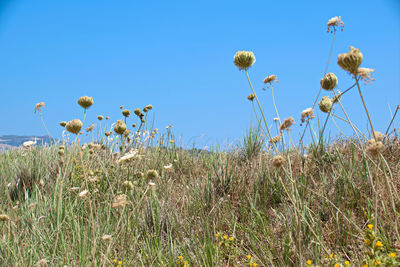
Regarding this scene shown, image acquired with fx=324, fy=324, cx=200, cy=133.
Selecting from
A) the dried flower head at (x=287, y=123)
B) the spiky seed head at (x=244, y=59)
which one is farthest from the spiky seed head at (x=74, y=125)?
the dried flower head at (x=287, y=123)

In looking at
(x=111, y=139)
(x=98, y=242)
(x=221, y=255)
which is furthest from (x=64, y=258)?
(x=111, y=139)

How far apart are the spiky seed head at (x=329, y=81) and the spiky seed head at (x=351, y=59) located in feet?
1.69

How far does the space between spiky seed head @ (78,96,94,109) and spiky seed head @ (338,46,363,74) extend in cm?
160

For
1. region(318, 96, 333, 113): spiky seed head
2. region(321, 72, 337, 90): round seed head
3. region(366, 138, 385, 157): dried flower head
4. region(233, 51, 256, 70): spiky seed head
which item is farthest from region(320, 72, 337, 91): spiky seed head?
region(366, 138, 385, 157): dried flower head

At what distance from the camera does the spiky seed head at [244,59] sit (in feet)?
6.30

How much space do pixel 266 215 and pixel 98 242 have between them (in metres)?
1.27

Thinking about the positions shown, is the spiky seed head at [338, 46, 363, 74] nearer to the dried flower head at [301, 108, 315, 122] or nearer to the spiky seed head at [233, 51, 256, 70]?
the spiky seed head at [233, 51, 256, 70]

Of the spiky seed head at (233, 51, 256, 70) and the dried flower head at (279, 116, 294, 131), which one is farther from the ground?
the spiky seed head at (233, 51, 256, 70)

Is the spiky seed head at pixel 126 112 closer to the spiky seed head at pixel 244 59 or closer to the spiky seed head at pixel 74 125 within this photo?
the spiky seed head at pixel 74 125

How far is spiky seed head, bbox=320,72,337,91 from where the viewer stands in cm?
196

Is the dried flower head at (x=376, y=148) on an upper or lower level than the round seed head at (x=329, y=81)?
lower

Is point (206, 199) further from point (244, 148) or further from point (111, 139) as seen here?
point (111, 139)

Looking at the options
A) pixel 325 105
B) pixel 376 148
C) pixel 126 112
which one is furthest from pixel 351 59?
pixel 126 112

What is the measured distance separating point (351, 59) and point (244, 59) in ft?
2.15
